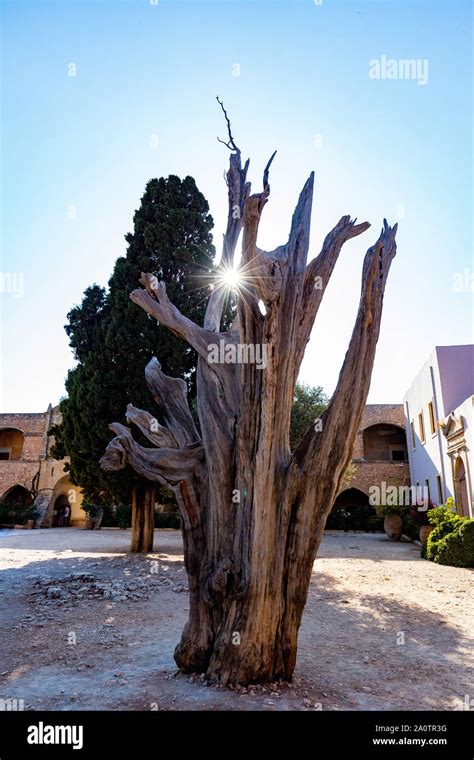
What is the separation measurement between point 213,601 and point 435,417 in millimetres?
15726

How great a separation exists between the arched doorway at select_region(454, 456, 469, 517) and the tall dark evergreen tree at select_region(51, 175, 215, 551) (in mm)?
8705

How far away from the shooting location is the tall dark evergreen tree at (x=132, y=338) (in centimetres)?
1192

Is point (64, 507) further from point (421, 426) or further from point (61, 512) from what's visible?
point (421, 426)

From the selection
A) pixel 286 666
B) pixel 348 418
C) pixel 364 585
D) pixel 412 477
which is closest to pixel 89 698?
pixel 286 666

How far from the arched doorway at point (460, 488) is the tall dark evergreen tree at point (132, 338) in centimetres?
870

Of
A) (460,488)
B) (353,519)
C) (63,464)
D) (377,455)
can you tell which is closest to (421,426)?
(460,488)

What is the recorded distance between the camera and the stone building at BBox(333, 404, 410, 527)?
83.4 feet

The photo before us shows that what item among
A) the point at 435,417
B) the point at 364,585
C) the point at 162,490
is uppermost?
the point at 435,417

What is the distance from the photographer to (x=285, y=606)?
396 cm

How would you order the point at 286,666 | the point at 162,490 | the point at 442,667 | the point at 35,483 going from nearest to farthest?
the point at 286,666 < the point at 442,667 < the point at 162,490 < the point at 35,483

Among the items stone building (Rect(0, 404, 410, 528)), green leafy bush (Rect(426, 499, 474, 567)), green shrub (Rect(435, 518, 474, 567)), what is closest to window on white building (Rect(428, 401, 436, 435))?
green leafy bush (Rect(426, 499, 474, 567))
